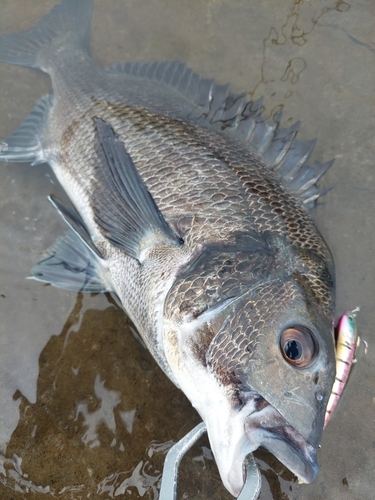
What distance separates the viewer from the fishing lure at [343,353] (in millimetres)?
2588

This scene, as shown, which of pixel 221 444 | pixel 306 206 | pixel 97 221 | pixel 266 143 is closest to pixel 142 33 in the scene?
pixel 266 143

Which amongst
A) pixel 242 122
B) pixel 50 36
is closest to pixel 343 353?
pixel 242 122

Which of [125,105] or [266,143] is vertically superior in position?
[266,143]

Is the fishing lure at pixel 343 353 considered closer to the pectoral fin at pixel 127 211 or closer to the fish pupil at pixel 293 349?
the fish pupil at pixel 293 349

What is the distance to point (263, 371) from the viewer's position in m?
1.75

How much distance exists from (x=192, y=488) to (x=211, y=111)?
8.45 ft

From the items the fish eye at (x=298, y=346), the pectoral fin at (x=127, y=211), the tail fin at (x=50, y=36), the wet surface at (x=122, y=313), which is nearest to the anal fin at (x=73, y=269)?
the wet surface at (x=122, y=313)

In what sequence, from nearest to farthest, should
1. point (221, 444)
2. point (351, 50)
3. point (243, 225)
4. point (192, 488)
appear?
1. point (221, 444)
2. point (243, 225)
3. point (192, 488)
4. point (351, 50)

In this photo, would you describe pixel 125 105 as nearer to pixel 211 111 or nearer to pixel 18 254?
pixel 211 111

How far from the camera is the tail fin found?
141 inches

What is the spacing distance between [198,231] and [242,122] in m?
1.08

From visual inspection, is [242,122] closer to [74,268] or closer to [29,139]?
[74,268]

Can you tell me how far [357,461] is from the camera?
2.59 m

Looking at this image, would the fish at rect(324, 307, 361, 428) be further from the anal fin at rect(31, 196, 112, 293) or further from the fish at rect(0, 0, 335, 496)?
the anal fin at rect(31, 196, 112, 293)
